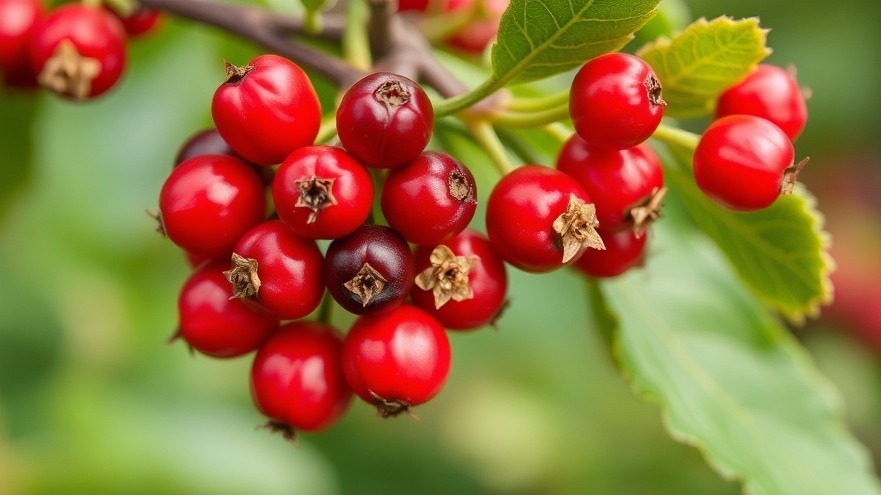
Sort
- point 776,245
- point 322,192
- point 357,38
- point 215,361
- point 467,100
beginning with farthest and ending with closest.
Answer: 1. point 215,361
2. point 357,38
3. point 776,245
4. point 467,100
5. point 322,192

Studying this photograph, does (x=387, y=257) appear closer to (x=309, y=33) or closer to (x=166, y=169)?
(x=309, y=33)

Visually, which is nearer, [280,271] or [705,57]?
[280,271]

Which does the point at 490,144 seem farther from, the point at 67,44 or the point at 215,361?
the point at 215,361

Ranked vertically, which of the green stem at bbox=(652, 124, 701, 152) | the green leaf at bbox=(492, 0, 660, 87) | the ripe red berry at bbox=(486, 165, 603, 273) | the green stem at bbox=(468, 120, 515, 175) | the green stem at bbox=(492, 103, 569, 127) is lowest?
the ripe red berry at bbox=(486, 165, 603, 273)

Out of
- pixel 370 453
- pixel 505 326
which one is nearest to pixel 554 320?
pixel 505 326

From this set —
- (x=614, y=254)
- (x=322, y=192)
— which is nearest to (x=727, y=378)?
(x=614, y=254)

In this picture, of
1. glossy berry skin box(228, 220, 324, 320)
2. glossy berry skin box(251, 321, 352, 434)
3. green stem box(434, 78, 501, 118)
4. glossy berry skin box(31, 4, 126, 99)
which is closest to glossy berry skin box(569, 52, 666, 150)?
green stem box(434, 78, 501, 118)

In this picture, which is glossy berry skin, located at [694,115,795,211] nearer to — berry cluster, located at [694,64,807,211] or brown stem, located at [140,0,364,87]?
berry cluster, located at [694,64,807,211]
